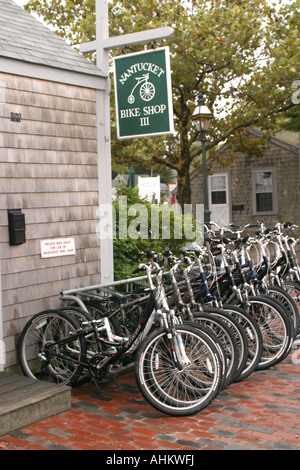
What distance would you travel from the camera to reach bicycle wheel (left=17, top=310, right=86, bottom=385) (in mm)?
4914

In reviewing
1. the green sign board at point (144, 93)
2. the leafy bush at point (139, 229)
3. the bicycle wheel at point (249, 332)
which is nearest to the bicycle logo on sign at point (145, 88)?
the green sign board at point (144, 93)

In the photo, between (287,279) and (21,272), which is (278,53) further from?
(21,272)

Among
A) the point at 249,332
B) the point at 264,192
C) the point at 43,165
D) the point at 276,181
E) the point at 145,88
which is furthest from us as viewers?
the point at 264,192

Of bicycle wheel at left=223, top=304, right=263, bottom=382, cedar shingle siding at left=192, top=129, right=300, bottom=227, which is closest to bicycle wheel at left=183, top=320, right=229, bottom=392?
bicycle wheel at left=223, top=304, right=263, bottom=382

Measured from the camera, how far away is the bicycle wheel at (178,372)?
4.27 m

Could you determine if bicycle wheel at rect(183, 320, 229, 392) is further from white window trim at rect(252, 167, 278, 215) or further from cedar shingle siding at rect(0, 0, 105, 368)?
white window trim at rect(252, 167, 278, 215)

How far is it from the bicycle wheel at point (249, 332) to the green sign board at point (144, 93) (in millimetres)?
1946

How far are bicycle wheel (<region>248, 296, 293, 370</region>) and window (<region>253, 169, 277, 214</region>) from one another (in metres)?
16.0

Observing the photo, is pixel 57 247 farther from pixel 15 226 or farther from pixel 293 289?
pixel 293 289

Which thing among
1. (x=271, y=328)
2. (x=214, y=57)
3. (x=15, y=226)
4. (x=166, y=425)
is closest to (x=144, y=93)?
(x=15, y=226)

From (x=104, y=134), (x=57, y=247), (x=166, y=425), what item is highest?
(x=104, y=134)

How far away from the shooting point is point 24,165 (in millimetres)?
5273

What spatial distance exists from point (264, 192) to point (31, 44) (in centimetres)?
1685

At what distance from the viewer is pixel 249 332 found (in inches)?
206
